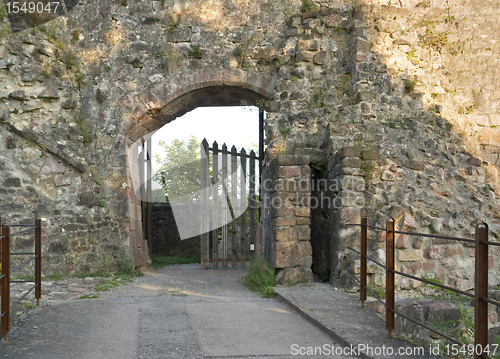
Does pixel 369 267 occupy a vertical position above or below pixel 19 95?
below

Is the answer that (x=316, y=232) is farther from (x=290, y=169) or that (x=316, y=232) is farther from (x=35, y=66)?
(x=35, y=66)

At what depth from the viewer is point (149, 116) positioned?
8.13m

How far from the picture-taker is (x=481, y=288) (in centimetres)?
243

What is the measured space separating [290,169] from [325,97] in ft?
5.73

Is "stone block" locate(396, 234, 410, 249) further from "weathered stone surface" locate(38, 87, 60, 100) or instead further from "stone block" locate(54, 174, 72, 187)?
"weathered stone surface" locate(38, 87, 60, 100)

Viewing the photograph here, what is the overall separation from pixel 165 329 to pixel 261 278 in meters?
2.47

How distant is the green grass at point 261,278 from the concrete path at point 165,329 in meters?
0.19

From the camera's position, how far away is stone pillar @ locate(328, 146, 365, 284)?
5914 mm

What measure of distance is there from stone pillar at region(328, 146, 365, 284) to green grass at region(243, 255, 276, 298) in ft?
2.70

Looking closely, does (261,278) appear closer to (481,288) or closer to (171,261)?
(481,288)

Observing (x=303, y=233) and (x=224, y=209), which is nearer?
(x=303, y=233)

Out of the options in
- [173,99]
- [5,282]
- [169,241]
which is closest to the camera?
[5,282]

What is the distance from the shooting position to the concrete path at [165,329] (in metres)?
3.35

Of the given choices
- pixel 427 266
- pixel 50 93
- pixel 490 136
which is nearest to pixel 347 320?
pixel 427 266
